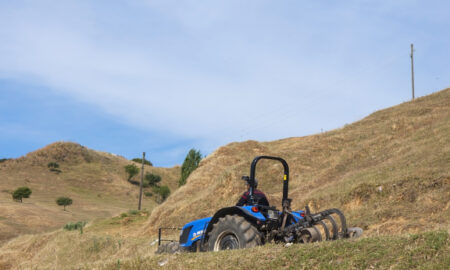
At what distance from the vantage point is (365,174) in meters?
22.3

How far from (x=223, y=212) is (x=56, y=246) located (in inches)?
875

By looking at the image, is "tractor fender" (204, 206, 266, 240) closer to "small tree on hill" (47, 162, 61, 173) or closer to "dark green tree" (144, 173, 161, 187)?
"small tree on hill" (47, 162, 61, 173)

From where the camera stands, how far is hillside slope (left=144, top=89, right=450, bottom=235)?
1689 centimetres

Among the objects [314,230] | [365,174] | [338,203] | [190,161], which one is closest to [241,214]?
[314,230]

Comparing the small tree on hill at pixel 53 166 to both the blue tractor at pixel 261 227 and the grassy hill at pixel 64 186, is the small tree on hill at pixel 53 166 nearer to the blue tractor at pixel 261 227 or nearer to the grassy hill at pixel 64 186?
the grassy hill at pixel 64 186

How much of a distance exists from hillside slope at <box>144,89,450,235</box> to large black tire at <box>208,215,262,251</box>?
653 centimetres

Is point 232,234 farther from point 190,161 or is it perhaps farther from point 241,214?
point 190,161

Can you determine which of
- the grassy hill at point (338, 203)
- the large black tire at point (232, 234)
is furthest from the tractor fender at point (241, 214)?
the grassy hill at point (338, 203)

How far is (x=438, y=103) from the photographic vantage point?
119 ft

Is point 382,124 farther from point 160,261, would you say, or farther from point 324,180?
point 160,261

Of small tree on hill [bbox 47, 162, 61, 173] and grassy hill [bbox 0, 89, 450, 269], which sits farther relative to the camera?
small tree on hill [bbox 47, 162, 61, 173]

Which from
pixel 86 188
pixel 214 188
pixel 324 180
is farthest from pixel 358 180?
pixel 86 188

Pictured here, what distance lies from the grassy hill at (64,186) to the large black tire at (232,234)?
127ft

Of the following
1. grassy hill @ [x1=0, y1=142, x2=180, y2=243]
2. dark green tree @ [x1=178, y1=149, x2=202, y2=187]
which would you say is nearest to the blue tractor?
grassy hill @ [x1=0, y1=142, x2=180, y2=243]
